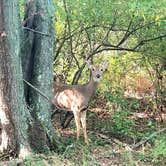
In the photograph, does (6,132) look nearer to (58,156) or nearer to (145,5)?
(58,156)

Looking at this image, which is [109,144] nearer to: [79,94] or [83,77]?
[79,94]

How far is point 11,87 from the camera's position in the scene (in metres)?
6.46

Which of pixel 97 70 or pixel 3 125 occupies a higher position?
pixel 97 70

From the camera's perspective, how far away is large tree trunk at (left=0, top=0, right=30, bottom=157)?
20.2 feet

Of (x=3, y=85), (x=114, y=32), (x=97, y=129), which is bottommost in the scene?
(x=97, y=129)

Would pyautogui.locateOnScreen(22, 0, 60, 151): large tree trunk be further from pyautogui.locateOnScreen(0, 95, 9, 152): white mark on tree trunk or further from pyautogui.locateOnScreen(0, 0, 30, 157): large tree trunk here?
pyautogui.locateOnScreen(0, 95, 9, 152): white mark on tree trunk

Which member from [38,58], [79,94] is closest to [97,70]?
[79,94]

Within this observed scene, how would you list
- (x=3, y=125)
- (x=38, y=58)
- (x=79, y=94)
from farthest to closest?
1. (x=79, y=94)
2. (x=38, y=58)
3. (x=3, y=125)

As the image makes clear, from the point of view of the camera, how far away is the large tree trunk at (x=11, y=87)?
6.17 meters

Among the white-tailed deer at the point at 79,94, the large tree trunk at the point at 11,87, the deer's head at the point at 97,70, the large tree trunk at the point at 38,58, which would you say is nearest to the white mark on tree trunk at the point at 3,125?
the large tree trunk at the point at 11,87

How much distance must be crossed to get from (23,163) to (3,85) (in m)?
1.12

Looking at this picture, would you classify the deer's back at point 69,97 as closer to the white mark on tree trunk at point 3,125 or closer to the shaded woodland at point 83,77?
the shaded woodland at point 83,77

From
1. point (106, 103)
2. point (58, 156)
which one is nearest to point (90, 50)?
point (106, 103)

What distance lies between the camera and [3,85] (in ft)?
21.1
